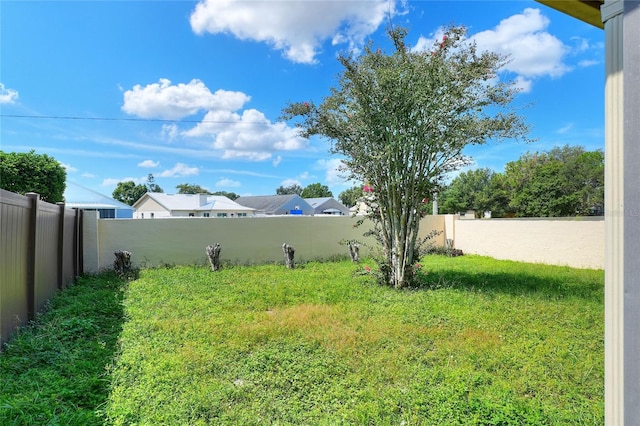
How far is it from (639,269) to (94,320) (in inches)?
176

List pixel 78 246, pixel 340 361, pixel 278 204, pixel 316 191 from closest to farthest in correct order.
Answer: pixel 340 361, pixel 78 246, pixel 278 204, pixel 316 191

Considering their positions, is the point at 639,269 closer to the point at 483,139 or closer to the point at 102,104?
the point at 483,139

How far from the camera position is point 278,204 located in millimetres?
27953

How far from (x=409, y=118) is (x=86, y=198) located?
1500 centimetres

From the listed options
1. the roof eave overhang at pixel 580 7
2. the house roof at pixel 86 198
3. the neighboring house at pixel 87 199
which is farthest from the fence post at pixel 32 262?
the house roof at pixel 86 198

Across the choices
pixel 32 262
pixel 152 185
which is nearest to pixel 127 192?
pixel 152 185

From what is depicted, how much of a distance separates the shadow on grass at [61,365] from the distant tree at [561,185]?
22816mm

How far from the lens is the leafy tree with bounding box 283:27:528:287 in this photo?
4.96 metres

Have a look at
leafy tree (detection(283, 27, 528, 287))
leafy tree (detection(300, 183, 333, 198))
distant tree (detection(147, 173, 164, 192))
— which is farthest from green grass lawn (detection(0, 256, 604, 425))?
→ leafy tree (detection(300, 183, 333, 198))

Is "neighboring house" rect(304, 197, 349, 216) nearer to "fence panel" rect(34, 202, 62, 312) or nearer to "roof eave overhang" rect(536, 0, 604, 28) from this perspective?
"fence panel" rect(34, 202, 62, 312)

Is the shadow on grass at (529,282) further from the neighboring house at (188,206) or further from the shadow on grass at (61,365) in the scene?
the neighboring house at (188,206)

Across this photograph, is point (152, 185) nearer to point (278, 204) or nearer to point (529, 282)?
point (278, 204)

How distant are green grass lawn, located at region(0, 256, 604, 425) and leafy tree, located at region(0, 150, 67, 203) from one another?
15.5ft

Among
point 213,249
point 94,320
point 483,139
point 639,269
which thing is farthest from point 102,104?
point 639,269
